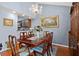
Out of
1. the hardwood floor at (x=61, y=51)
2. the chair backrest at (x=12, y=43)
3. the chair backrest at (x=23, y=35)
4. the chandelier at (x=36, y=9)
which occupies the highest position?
the chandelier at (x=36, y=9)

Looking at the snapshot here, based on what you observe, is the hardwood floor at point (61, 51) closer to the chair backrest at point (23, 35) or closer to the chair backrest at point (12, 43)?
the chair backrest at point (12, 43)

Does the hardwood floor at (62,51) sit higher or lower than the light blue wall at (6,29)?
lower

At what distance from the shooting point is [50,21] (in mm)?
2059

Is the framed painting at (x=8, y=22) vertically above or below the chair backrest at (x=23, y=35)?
above

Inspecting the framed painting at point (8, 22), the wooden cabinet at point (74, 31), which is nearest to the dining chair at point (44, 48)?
the wooden cabinet at point (74, 31)

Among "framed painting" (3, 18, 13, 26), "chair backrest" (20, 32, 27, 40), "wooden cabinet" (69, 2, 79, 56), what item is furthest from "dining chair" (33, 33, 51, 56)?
"framed painting" (3, 18, 13, 26)

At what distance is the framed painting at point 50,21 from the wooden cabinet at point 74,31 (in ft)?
0.70

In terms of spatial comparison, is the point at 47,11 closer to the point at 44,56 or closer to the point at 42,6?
the point at 42,6

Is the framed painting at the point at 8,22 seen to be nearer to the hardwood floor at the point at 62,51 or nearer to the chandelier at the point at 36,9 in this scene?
the chandelier at the point at 36,9

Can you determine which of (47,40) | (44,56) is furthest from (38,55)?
(47,40)

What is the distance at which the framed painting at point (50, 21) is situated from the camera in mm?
2051

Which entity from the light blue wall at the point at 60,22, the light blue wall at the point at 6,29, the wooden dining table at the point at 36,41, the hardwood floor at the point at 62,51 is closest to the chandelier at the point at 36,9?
the light blue wall at the point at 60,22

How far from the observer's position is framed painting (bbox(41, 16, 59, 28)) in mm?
2051

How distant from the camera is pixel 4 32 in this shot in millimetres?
2045
